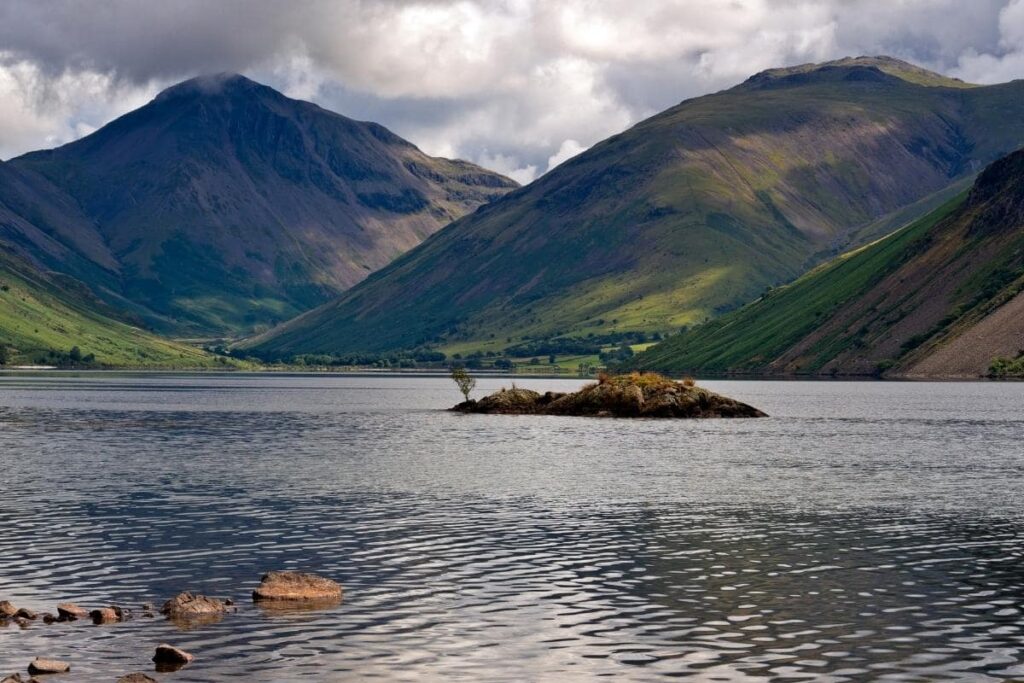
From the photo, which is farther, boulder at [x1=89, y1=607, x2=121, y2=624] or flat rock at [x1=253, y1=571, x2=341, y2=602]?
flat rock at [x1=253, y1=571, x2=341, y2=602]

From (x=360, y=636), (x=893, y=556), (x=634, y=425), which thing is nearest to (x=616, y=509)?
(x=893, y=556)

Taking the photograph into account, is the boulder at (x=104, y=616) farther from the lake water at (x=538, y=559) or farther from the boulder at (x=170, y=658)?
the boulder at (x=170, y=658)

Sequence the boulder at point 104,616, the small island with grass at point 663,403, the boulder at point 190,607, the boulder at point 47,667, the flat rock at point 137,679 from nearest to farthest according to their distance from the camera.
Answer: the flat rock at point 137,679 → the boulder at point 47,667 → the boulder at point 104,616 → the boulder at point 190,607 → the small island with grass at point 663,403

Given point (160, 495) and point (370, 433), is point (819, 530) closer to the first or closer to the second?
point (160, 495)

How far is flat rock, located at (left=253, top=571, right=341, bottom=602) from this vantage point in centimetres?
4753

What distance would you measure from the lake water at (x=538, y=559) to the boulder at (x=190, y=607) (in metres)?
0.72

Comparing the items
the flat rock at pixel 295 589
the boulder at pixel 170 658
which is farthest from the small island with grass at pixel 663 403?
the boulder at pixel 170 658

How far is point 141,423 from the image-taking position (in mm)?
172250

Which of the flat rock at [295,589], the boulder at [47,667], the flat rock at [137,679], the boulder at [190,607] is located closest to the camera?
the flat rock at [137,679]

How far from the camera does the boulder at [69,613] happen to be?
43969 mm

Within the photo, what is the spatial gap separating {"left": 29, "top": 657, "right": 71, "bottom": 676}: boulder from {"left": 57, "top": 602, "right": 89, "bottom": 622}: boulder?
22.4ft

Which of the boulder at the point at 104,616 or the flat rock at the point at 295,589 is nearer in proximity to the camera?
the boulder at the point at 104,616

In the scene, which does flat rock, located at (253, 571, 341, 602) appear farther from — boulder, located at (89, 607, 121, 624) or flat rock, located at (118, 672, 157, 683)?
flat rock, located at (118, 672, 157, 683)

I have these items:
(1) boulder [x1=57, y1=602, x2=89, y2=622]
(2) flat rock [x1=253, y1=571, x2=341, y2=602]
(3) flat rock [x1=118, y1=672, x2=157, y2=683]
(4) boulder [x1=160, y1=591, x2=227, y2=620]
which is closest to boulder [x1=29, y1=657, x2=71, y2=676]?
(3) flat rock [x1=118, y1=672, x2=157, y2=683]
